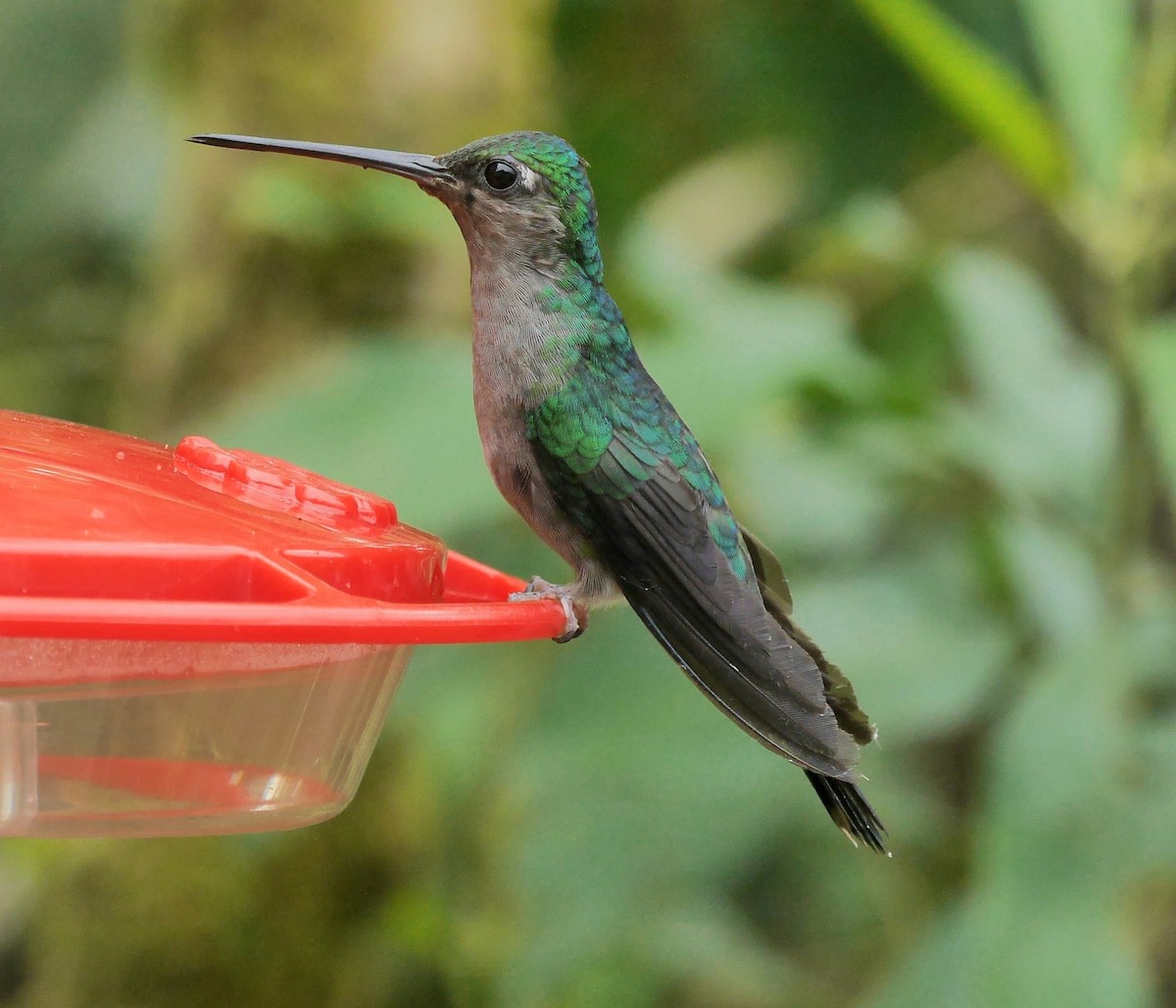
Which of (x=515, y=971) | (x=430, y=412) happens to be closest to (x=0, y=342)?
(x=430, y=412)

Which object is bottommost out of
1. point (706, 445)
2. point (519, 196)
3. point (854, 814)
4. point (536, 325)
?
point (706, 445)

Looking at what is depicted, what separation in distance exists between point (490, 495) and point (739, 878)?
1860mm

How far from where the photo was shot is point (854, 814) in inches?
78.7

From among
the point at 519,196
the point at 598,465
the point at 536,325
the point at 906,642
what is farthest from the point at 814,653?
the point at 906,642

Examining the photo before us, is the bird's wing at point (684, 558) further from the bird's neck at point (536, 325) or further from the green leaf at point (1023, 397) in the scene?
the green leaf at point (1023, 397)

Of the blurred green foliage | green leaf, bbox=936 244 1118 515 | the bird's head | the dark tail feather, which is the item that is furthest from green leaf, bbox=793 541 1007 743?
the bird's head

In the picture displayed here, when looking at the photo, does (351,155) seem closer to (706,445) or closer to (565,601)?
(565,601)

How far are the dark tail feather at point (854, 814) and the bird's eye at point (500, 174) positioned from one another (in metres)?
0.93

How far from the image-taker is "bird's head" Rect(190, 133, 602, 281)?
2145 mm

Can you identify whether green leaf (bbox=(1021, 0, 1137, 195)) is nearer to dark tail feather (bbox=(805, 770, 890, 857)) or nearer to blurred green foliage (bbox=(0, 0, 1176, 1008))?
blurred green foliage (bbox=(0, 0, 1176, 1008))

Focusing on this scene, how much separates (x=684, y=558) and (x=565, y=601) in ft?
0.65

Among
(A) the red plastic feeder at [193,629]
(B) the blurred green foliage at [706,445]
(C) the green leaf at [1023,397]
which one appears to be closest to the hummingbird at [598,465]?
(A) the red plastic feeder at [193,629]

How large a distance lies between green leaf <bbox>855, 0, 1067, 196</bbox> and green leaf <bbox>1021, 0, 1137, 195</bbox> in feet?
0.22

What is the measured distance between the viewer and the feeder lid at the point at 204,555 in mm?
1250
